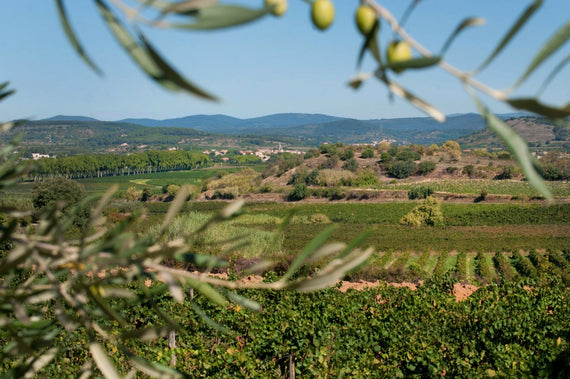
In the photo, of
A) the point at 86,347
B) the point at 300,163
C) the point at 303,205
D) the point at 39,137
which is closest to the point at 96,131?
the point at 39,137

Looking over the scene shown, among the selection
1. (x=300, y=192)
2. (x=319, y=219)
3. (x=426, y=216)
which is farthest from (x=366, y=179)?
(x=426, y=216)

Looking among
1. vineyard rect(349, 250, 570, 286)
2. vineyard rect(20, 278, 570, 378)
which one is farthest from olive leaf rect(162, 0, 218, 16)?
vineyard rect(349, 250, 570, 286)

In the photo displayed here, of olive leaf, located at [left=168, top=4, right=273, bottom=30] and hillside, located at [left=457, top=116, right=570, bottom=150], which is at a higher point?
olive leaf, located at [left=168, top=4, right=273, bottom=30]

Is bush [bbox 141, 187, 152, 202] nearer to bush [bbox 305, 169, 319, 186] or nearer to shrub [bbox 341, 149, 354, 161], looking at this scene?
bush [bbox 305, 169, 319, 186]

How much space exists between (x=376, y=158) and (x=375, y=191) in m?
14.5

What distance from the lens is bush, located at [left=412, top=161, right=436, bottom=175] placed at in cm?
4634

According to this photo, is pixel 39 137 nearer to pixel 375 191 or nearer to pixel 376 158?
pixel 376 158

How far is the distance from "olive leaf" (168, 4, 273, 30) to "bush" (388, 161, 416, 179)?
47093 mm

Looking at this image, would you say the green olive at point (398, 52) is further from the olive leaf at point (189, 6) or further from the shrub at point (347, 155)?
the shrub at point (347, 155)

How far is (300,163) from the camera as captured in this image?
52.0 meters

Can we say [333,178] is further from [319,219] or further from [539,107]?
[539,107]

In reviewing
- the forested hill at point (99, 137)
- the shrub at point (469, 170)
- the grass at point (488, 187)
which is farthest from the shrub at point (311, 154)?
the forested hill at point (99, 137)

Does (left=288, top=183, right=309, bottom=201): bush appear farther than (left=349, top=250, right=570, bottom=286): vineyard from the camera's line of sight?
Yes

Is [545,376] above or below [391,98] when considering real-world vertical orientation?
below
